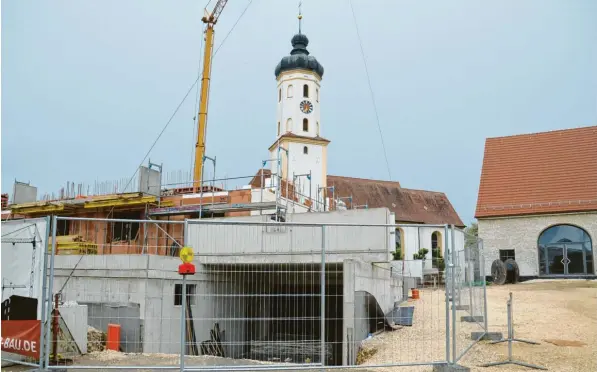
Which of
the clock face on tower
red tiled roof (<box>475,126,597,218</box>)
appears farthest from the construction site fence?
the clock face on tower

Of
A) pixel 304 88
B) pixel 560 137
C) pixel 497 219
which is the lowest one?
pixel 497 219

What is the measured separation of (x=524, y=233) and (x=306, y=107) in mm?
25056

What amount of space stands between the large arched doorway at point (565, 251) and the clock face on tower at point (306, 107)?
2544 centimetres

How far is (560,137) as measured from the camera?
35344mm

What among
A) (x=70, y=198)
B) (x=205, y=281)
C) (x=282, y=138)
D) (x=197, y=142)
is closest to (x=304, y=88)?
(x=282, y=138)

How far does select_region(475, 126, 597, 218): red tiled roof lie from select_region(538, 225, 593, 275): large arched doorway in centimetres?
121

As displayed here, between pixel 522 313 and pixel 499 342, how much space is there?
5.09m

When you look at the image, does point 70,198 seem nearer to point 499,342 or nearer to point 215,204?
point 215,204

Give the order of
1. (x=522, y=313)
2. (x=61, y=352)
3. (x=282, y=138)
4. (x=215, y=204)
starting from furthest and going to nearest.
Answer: (x=282, y=138)
(x=215, y=204)
(x=522, y=313)
(x=61, y=352)

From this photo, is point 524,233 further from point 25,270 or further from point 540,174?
point 25,270

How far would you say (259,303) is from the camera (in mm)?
12352

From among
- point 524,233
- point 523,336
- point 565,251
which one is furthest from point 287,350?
point 565,251

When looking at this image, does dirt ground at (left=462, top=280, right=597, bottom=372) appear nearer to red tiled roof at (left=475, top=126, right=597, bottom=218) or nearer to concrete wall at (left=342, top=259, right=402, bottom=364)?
concrete wall at (left=342, top=259, right=402, bottom=364)

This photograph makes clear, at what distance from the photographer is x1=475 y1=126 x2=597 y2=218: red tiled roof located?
32.1m
